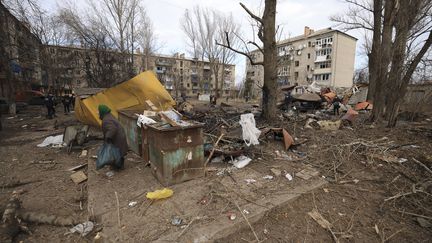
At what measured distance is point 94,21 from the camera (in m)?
17.9

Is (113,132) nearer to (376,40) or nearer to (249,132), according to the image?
(249,132)

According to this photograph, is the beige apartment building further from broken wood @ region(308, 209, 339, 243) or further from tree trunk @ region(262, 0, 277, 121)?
broken wood @ region(308, 209, 339, 243)

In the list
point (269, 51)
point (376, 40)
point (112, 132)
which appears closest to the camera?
point (112, 132)

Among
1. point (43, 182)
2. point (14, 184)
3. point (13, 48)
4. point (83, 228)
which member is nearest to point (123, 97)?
point (43, 182)

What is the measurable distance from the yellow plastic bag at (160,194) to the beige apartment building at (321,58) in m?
33.8

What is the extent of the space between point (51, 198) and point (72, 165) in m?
1.74

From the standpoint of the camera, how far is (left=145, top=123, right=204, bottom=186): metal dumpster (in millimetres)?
3465

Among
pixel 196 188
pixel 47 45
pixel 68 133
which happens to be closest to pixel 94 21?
pixel 47 45

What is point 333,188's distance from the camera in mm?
3662

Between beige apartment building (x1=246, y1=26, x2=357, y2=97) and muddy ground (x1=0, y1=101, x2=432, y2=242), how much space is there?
102 ft

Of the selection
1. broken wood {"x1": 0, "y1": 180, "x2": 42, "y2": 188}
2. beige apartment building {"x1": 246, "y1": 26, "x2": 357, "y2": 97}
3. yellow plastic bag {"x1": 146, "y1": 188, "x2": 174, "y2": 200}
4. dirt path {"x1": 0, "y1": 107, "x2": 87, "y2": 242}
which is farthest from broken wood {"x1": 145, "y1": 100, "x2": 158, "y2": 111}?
beige apartment building {"x1": 246, "y1": 26, "x2": 357, "y2": 97}

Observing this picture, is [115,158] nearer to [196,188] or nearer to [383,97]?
[196,188]

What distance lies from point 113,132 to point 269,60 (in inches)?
224

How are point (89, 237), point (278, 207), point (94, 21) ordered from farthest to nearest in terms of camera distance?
point (94, 21), point (278, 207), point (89, 237)
